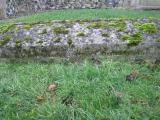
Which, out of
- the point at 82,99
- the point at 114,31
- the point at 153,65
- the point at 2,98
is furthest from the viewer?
the point at 114,31

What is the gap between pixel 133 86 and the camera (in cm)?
479

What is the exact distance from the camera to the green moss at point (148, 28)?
596 centimetres

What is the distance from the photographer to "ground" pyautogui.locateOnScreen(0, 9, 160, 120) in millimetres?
4221

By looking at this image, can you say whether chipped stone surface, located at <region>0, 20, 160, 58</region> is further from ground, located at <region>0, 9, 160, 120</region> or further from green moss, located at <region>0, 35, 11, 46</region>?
ground, located at <region>0, 9, 160, 120</region>

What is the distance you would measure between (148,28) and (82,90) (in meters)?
1.79

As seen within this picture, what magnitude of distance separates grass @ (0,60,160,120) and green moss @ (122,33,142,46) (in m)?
0.39

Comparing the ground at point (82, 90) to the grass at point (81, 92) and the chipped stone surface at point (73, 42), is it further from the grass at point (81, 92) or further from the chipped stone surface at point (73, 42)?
the chipped stone surface at point (73, 42)

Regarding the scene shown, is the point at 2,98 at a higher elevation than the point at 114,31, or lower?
lower

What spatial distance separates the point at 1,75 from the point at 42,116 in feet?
5.50

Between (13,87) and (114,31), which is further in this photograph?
(114,31)

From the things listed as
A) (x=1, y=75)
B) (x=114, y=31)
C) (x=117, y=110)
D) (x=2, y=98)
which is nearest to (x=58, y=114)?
(x=117, y=110)

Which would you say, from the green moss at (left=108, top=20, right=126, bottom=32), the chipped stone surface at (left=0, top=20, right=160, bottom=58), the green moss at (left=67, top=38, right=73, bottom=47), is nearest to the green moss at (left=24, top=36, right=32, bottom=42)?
the chipped stone surface at (left=0, top=20, right=160, bottom=58)

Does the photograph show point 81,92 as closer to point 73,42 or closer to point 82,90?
point 82,90

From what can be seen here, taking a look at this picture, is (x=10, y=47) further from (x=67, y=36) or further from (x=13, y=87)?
(x=13, y=87)
